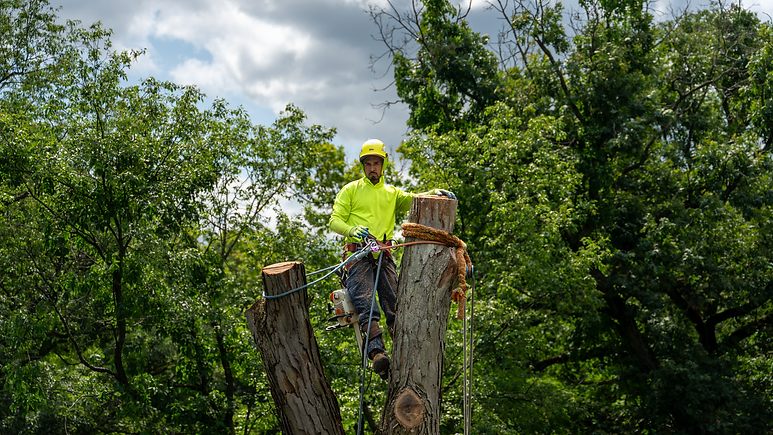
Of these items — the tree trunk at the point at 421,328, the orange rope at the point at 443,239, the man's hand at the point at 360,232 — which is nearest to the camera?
the tree trunk at the point at 421,328

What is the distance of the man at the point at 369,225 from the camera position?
159 inches

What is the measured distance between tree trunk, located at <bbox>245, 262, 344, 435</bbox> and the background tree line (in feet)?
20.0

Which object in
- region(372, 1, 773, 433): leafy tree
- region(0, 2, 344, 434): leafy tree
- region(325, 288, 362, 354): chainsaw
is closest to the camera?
region(325, 288, 362, 354): chainsaw

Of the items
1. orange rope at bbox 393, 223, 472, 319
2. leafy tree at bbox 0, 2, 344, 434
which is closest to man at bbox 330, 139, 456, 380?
orange rope at bbox 393, 223, 472, 319

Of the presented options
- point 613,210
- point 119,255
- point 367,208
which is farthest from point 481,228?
point 367,208

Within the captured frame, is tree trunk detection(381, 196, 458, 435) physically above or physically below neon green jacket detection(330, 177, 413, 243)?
below

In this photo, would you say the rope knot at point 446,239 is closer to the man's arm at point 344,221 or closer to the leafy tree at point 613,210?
the man's arm at point 344,221

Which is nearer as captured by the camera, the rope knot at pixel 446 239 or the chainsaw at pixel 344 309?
the rope knot at pixel 446 239

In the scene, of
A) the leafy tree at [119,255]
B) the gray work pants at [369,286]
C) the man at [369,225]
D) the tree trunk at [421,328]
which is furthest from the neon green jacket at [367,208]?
the leafy tree at [119,255]

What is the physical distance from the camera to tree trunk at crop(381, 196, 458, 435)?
322cm

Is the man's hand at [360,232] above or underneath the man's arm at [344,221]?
underneath

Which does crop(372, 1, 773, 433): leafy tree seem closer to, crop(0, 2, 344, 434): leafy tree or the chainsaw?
crop(0, 2, 344, 434): leafy tree

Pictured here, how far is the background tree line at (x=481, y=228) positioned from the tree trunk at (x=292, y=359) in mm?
6109

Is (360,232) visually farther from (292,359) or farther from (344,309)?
(292,359)
